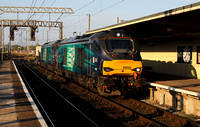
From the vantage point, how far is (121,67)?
1127 centimetres

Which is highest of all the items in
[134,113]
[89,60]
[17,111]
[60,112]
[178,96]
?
[89,60]

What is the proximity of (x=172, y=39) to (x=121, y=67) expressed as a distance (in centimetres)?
768

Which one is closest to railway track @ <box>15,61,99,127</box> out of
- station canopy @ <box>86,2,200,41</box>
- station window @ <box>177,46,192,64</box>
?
station canopy @ <box>86,2,200,41</box>

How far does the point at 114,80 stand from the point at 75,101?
238 centimetres

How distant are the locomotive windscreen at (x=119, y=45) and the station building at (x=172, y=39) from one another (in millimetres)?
Answer: 1725

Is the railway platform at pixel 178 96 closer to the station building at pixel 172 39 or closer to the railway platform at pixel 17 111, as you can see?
the station building at pixel 172 39

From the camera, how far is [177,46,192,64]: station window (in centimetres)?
1588

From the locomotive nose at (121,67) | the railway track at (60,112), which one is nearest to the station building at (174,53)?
the locomotive nose at (121,67)

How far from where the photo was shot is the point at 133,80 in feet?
37.1

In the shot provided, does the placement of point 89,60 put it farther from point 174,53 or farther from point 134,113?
point 174,53

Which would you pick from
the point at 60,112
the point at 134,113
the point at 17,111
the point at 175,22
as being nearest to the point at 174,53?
the point at 175,22

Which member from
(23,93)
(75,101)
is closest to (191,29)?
(75,101)

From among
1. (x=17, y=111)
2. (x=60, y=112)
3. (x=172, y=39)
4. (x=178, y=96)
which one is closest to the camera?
(x=17, y=111)

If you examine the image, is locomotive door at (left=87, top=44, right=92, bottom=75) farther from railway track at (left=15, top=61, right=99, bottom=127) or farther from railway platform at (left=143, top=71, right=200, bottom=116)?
railway platform at (left=143, top=71, right=200, bottom=116)
